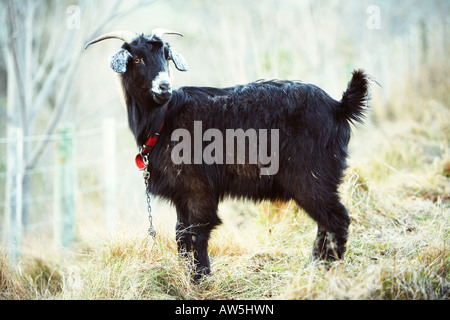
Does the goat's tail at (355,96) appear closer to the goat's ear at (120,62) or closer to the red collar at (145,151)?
the red collar at (145,151)

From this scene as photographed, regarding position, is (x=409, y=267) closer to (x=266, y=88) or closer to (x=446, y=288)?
(x=446, y=288)

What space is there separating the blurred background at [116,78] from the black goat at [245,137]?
0.47 meters

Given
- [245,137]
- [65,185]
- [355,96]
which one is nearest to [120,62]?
[245,137]

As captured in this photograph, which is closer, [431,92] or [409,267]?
[409,267]

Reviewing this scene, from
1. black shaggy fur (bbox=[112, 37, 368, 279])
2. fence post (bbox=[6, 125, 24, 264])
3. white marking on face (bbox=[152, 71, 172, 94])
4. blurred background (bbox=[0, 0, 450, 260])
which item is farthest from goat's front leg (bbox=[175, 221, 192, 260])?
fence post (bbox=[6, 125, 24, 264])

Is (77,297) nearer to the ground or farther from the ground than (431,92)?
nearer to the ground

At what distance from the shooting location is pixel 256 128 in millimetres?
3381

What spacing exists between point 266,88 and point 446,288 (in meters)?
1.90

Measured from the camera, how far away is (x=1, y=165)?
10.1 meters

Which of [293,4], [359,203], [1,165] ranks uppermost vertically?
[293,4]

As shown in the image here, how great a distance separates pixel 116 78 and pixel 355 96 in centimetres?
200

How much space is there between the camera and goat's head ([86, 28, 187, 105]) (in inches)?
130

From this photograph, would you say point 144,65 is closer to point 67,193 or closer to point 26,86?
point 26,86

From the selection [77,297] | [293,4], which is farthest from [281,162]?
[293,4]
